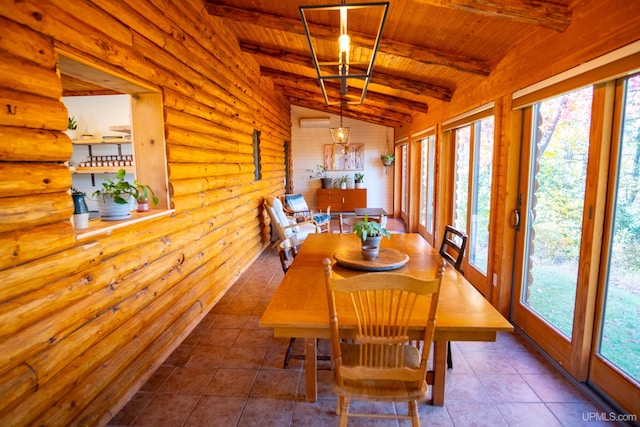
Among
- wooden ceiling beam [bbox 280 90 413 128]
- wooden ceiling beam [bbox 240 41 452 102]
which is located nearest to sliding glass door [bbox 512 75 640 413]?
wooden ceiling beam [bbox 240 41 452 102]

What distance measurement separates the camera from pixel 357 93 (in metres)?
5.78

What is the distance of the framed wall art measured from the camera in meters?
9.24

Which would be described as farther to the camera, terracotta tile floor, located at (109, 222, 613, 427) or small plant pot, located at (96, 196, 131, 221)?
small plant pot, located at (96, 196, 131, 221)

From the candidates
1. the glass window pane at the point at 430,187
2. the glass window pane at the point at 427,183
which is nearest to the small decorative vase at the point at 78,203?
the glass window pane at the point at 427,183

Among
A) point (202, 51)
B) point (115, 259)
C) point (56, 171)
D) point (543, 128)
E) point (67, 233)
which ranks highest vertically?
point (202, 51)

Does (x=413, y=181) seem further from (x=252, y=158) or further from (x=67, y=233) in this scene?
(x=67, y=233)

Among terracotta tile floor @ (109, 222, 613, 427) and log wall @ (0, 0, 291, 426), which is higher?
log wall @ (0, 0, 291, 426)

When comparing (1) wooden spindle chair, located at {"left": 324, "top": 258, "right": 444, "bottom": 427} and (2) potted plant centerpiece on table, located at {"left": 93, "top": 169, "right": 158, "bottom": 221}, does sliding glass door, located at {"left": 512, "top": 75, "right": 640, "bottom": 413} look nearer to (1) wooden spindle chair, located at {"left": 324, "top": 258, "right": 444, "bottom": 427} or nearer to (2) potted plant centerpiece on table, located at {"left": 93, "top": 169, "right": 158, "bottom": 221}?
(1) wooden spindle chair, located at {"left": 324, "top": 258, "right": 444, "bottom": 427}

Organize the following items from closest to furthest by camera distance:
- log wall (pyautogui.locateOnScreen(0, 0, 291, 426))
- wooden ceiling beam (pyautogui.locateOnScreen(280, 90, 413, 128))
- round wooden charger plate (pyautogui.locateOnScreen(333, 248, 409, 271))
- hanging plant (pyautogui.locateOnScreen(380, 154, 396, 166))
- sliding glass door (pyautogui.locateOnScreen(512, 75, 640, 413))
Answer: log wall (pyautogui.locateOnScreen(0, 0, 291, 426)) → sliding glass door (pyautogui.locateOnScreen(512, 75, 640, 413)) → round wooden charger plate (pyautogui.locateOnScreen(333, 248, 409, 271)) → wooden ceiling beam (pyautogui.locateOnScreen(280, 90, 413, 128)) → hanging plant (pyautogui.locateOnScreen(380, 154, 396, 166))

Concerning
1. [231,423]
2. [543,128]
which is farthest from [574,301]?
[231,423]

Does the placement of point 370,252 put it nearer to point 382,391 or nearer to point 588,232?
point 382,391

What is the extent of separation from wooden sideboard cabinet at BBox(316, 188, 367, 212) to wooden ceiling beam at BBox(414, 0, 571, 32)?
6759 millimetres

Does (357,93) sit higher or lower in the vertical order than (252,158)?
higher

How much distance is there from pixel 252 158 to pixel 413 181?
12.3ft
